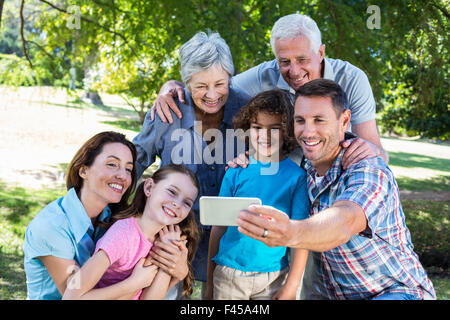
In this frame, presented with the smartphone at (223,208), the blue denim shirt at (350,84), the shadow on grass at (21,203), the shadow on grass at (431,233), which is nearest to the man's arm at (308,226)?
the smartphone at (223,208)

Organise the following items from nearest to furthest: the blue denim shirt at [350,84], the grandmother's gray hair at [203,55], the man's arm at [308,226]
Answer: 1. the man's arm at [308,226]
2. the grandmother's gray hair at [203,55]
3. the blue denim shirt at [350,84]

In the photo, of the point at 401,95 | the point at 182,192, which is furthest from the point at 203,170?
the point at 401,95

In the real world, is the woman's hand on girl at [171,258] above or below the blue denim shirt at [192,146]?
below

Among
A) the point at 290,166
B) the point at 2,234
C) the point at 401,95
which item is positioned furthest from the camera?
the point at 401,95

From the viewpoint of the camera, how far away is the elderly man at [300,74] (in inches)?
110

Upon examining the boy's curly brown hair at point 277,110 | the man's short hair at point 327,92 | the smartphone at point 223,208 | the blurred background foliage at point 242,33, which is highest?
the blurred background foliage at point 242,33

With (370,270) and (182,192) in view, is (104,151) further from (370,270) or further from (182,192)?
(370,270)

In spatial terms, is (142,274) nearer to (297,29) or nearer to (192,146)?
(192,146)

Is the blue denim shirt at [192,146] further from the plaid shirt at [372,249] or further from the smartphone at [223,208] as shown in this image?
the smartphone at [223,208]

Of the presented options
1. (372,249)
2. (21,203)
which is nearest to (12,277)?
(21,203)

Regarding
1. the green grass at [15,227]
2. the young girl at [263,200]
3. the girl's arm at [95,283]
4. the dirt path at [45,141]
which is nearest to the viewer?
the girl's arm at [95,283]

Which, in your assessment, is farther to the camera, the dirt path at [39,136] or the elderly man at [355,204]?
the dirt path at [39,136]

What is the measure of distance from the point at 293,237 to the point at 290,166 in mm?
808

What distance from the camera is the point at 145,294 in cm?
222
